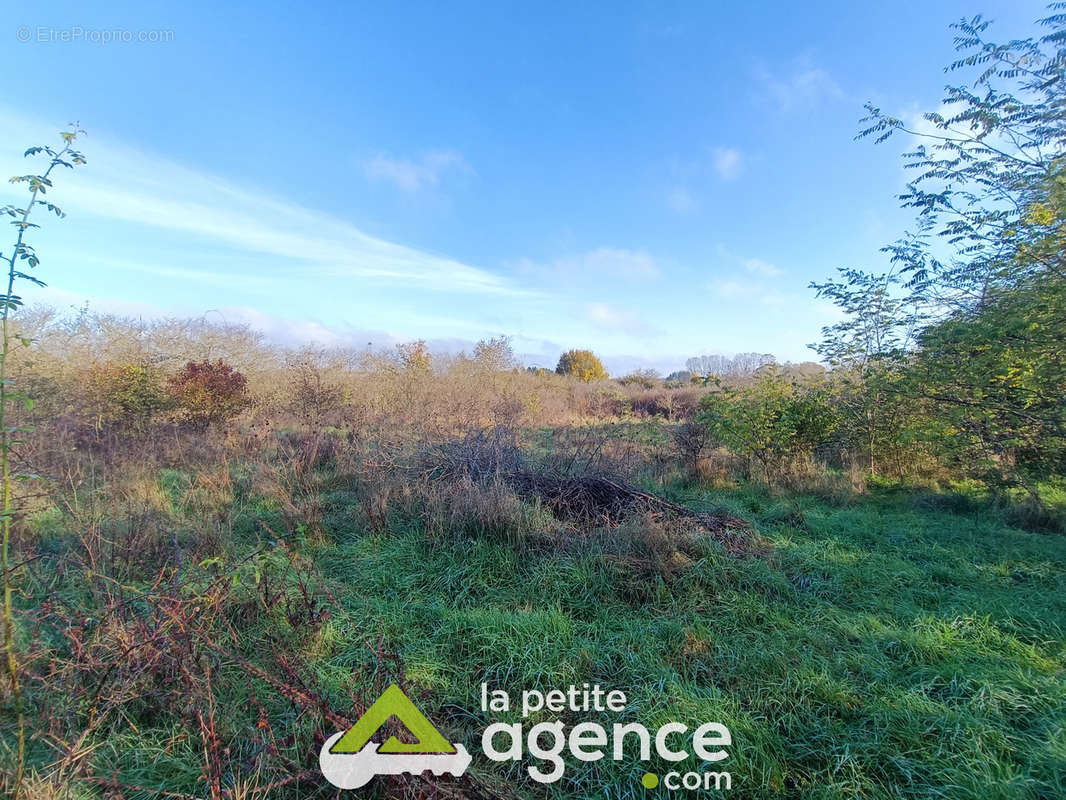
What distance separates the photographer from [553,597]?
121 inches

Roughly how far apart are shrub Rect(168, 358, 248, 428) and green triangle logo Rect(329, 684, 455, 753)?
30.8 ft

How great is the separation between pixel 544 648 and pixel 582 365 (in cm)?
2490

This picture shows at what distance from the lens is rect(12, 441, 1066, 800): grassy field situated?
173 cm

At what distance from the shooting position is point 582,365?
88.2ft

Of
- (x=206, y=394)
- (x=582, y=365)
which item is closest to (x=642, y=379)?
(x=582, y=365)

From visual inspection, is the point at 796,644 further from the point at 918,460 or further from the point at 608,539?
the point at 918,460

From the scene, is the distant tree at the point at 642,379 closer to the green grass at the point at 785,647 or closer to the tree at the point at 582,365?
the tree at the point at 582,365

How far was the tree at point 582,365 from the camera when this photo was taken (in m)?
26.4

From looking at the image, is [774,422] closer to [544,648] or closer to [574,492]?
[574,492]

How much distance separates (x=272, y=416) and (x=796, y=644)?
1105cm

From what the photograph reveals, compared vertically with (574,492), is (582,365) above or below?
above

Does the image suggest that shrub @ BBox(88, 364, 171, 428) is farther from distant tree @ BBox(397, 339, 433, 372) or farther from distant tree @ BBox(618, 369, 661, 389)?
distant tree @ BBox(618, 369, 661, 389)

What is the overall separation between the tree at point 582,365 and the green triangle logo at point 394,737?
2450 cm

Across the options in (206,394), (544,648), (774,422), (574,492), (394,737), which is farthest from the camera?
(206,394)
